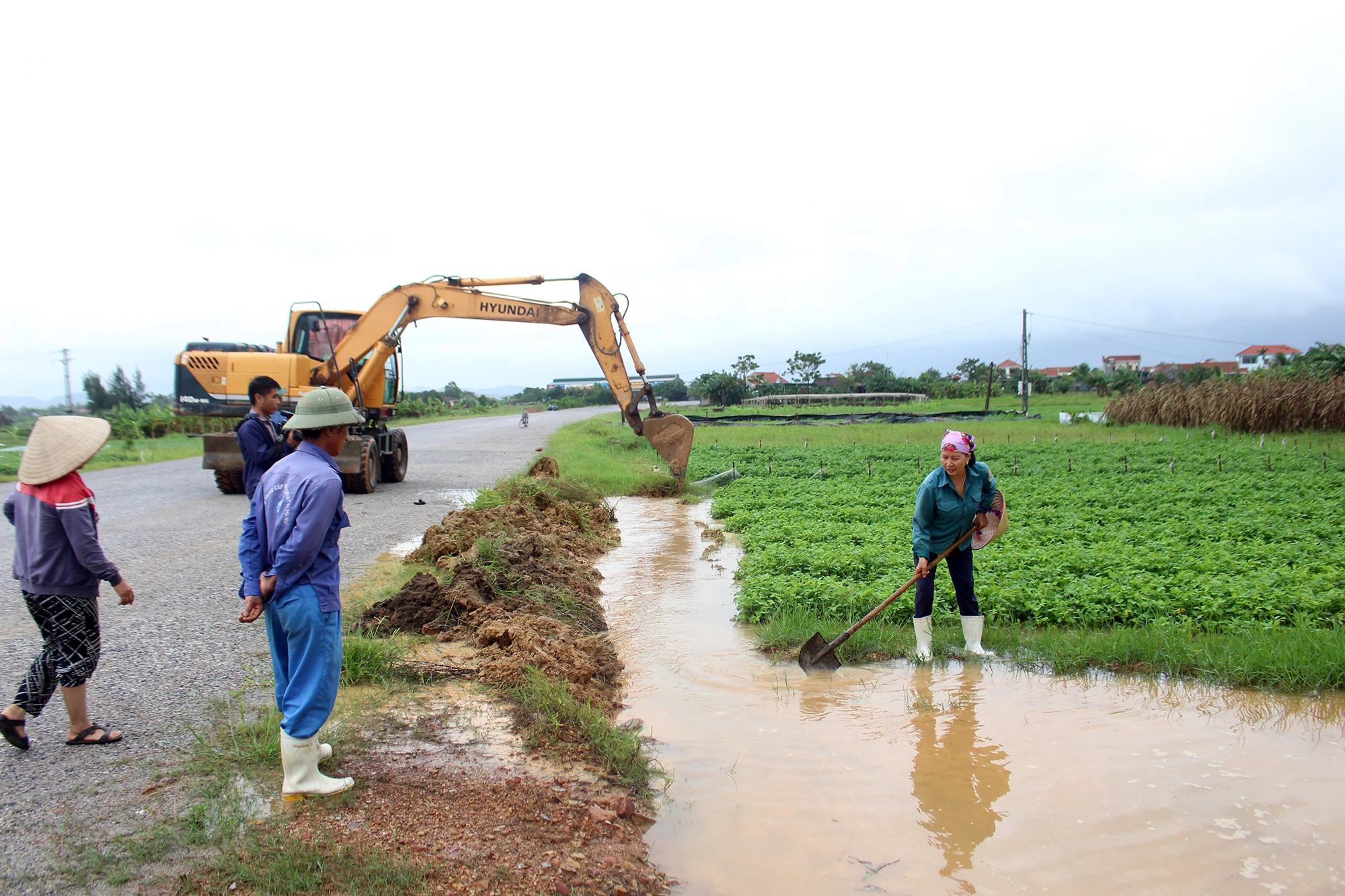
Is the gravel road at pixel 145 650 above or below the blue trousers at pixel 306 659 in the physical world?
below

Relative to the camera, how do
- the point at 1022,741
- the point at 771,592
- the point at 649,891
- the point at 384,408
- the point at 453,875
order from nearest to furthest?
the point at 453,875 < the point at 649,891 < the point at 1022,741 < the point at 771,592 < the point at 384,408

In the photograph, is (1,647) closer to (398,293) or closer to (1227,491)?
(398,293)

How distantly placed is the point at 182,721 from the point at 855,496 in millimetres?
10468

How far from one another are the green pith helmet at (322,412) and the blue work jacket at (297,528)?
122 millimetres

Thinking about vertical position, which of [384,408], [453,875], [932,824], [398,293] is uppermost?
[398,293]

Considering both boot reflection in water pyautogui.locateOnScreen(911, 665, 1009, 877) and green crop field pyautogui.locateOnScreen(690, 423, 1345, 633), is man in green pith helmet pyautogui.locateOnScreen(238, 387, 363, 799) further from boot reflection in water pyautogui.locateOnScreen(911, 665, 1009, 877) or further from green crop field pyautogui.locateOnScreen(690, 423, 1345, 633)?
green crop field pyautogui.locateOnScreen(690, 423, 1345, 633)

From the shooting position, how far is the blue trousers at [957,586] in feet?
20.1

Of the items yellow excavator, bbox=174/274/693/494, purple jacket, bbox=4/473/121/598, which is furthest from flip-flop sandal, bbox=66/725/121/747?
yellow excavator, bbox=174/274/693/494

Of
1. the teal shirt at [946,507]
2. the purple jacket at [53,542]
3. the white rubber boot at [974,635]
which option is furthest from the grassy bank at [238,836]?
the white rubber boot at [974,635]

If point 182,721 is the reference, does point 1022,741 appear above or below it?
below

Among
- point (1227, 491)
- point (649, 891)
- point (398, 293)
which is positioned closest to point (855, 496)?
point (1227, 491)

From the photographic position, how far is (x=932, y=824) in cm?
411

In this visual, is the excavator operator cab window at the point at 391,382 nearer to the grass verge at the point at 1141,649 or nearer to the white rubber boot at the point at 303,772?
the grass verge at the point at 1141,649

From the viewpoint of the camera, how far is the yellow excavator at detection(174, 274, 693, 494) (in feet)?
43.7
